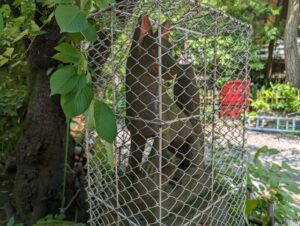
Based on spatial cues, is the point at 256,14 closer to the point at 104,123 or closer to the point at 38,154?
the point at 38,154

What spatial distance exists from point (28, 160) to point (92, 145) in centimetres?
44

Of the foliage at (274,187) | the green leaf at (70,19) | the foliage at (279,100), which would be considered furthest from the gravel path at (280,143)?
the green leaf at (70,19)

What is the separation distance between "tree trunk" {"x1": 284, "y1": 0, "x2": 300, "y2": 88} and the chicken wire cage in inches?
305

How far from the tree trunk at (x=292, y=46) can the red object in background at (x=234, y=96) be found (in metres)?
7.71

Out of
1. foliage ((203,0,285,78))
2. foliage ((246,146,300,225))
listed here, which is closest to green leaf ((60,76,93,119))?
foliage ((246,146,300,225))

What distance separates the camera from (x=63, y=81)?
67 cm

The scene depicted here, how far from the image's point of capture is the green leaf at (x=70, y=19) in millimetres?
603

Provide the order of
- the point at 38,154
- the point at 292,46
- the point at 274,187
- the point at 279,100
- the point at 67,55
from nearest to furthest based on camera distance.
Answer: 1. the point at 67,55
2. the point at 38,154
3. the point at 274,187
4. the point at 279,100
5. the point at 292,46

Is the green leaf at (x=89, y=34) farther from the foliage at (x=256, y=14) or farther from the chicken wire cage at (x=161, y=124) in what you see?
the foliage at (x=256, y=14)

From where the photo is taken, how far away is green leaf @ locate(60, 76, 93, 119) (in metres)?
0.65

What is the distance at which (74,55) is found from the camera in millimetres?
708

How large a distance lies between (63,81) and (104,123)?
118 millimetres

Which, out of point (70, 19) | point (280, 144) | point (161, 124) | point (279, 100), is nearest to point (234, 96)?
point (161, 124)

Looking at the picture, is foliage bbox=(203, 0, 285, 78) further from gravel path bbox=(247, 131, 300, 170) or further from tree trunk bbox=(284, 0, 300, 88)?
gravel path bbox=(247, 131, 300, 170)
